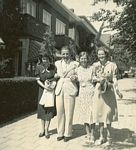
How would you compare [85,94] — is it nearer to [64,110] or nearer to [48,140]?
[64,110]

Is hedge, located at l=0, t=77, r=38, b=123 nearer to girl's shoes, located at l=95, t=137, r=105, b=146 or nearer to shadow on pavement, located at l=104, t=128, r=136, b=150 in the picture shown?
shadow on pavement, located at l=104, t=128, r=136, b=150

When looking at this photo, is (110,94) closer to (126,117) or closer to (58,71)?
(58,71)

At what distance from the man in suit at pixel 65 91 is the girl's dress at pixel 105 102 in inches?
20.0

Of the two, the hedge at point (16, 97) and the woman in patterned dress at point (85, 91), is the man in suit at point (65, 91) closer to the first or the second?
the woman in patterned dress at point (85, 91)

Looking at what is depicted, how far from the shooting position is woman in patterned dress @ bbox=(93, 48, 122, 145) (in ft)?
24.9

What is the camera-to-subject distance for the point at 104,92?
7.61 meters

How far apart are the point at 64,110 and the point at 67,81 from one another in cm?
62

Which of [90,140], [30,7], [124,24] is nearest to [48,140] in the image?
[90,140]

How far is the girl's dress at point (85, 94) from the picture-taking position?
788 centimetres

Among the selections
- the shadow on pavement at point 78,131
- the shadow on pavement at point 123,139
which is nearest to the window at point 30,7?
the shadow on pavement at point 78,131

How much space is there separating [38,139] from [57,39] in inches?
1091

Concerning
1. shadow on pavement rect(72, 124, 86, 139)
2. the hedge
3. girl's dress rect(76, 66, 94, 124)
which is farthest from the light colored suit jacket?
the hedge

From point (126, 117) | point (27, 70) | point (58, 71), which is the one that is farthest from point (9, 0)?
point (58, 71)

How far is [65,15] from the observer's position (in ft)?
130
